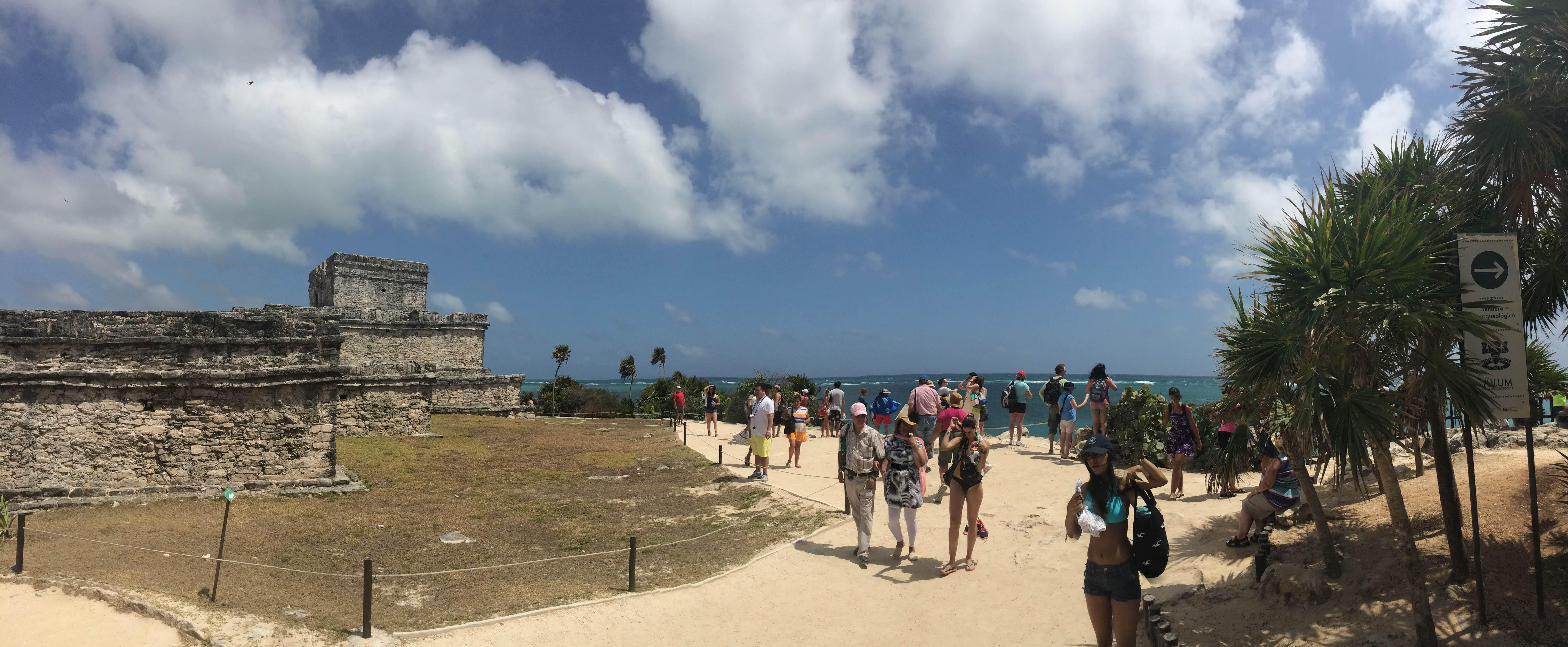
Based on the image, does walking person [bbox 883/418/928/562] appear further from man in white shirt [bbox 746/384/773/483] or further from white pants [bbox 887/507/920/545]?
man in white shirt [bbox 746/384/773/483]

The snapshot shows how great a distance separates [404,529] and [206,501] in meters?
3.38

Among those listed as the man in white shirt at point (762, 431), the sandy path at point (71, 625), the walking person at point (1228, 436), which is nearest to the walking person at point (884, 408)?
the man in white shirt at point (762, 431)

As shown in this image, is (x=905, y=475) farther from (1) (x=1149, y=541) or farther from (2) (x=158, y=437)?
(2) (x=158, y=437)

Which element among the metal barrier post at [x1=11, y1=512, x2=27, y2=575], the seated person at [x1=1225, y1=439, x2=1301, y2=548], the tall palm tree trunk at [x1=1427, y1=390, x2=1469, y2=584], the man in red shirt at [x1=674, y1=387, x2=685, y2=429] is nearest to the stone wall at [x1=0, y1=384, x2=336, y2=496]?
the metal barrier post at [x1=11, y1=512, x2=27, y2=575]

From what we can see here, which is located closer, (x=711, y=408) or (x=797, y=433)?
(x=797, y=433)

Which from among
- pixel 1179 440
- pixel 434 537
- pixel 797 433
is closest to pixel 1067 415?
pixel 1179 440

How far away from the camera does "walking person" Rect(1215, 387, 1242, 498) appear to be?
588 centimetres

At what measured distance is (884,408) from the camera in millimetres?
12992

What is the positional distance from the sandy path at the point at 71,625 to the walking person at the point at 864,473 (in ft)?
20.1

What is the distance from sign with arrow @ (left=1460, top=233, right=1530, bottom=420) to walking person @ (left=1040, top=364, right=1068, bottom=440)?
7453 millimetres

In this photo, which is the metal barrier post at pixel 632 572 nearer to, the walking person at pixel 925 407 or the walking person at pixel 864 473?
the walking person at pixel 864 473

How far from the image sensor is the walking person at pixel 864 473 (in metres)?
7.77

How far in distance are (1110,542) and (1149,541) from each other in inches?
9.3

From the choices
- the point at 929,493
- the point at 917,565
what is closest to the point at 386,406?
the point at 929,493
